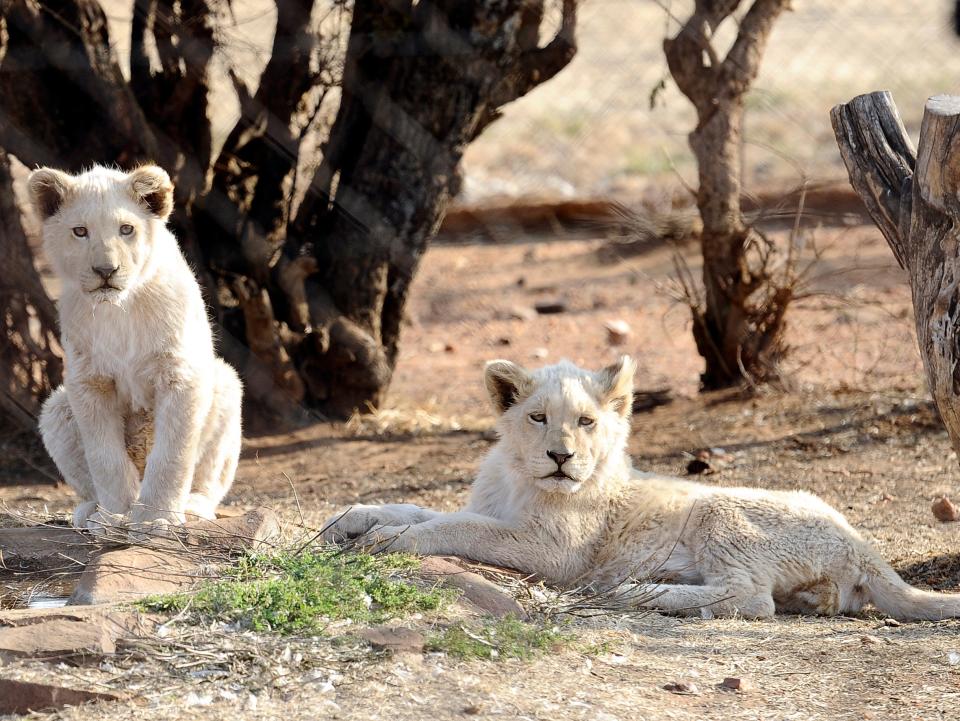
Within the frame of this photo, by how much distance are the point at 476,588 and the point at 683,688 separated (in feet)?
3.01

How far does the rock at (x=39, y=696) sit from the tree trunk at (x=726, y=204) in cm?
592

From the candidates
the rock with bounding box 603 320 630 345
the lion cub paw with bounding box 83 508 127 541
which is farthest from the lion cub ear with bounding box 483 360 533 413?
the rock with bounding box 603 320 630 345

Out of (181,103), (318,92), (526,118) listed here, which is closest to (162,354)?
(181,103)

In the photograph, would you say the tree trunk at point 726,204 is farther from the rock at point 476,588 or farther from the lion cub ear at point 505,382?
the rock at point 476,588

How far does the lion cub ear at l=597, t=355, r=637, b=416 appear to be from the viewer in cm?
537

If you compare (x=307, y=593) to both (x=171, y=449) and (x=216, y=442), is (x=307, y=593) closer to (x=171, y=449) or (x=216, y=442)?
(x=171, y=449)

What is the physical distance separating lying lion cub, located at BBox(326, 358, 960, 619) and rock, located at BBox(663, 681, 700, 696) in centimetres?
85

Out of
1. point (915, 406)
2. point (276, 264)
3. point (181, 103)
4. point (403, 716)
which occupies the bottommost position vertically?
point (403, 716)

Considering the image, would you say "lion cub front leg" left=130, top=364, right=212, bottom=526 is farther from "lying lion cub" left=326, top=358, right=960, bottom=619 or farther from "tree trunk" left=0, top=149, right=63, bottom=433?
"tree trunk" left=0, top=149, right=63, bottom=433

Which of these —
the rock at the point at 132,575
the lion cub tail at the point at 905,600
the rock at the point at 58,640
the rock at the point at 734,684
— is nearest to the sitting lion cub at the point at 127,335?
the rock at the point at 132,575

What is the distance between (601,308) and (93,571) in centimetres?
749

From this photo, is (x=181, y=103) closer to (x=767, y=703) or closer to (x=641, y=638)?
(x=641, y=638)

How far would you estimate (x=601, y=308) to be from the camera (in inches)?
457

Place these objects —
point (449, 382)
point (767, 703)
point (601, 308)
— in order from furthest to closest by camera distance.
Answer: point (601, 308), point (449, 382), point (767, 703)
